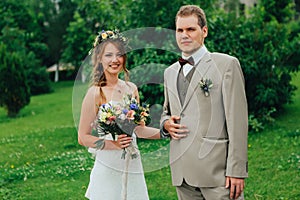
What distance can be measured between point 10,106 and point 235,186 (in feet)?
42.8

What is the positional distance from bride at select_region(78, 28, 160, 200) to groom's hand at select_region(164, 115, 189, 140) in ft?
0.78

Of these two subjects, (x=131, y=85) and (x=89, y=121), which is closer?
(x=89, y=121)

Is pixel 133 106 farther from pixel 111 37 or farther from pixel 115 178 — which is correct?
pixel 115 178

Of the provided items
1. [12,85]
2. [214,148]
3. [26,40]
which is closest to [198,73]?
[214,148]

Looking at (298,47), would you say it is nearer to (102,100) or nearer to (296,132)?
(296,132)

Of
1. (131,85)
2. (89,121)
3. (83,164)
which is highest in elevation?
(131,85)

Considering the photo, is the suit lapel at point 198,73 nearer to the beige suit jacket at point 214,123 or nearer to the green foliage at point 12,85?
the beige suit jacket at point 214,123

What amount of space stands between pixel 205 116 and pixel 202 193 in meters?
0.53

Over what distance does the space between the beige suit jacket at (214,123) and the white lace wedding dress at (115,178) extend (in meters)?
0.50

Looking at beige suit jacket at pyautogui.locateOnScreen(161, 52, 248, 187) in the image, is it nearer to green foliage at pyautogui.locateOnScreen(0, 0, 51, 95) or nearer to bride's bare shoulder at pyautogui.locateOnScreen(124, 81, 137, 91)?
bride's bare shoulder at pyautogui.locateOnScreen(124, 81, 137, 91)

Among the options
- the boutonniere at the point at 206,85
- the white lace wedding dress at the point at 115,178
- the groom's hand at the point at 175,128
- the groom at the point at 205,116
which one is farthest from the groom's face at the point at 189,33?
the white lace wedding dress at the point at 115,178

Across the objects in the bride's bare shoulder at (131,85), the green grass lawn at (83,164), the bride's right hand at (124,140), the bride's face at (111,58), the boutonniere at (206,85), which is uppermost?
the bride's face at (111,58)

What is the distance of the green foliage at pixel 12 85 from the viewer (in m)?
14.9

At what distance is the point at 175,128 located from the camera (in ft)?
10.7
